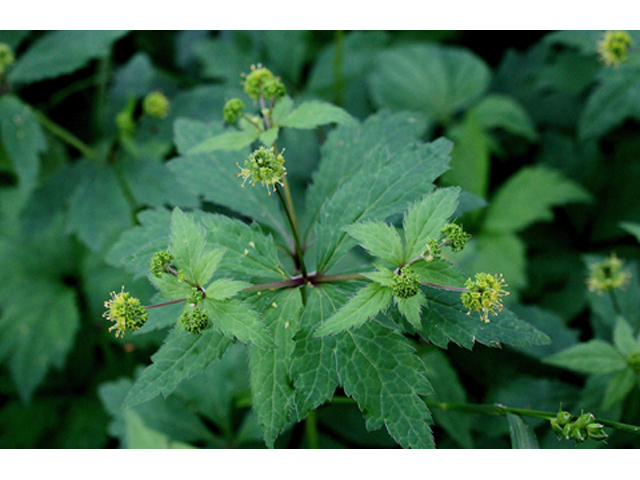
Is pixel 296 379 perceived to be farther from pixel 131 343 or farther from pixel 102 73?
pixel 102 73

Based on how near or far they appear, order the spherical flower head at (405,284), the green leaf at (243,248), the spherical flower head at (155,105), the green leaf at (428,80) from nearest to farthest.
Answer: the spherical flower head at (405,284) < the green leaf at (243,248) < the spherical flower head at (155,105) < the green leaf at (428,80)

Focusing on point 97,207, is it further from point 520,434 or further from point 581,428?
point 581,428

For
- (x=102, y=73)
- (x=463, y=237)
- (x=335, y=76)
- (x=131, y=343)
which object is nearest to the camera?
(x=463, y=237)

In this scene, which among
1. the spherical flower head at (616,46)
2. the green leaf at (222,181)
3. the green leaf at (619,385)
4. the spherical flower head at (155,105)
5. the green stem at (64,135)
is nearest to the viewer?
the green leaf at (222,181)

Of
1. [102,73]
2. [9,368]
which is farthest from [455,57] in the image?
[9,368]

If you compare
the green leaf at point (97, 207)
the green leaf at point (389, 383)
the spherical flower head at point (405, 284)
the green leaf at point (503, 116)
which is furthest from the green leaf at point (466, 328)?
the green leaf at point (503, 116)

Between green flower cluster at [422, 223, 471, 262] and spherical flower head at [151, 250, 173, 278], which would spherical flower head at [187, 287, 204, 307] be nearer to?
spherical flower head at [151, 250, 173, 278]

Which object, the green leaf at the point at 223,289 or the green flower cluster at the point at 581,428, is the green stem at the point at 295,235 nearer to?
the green leaf at the point at 223,289
